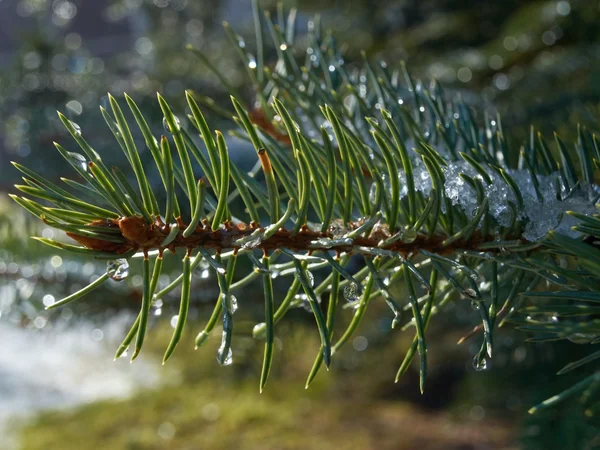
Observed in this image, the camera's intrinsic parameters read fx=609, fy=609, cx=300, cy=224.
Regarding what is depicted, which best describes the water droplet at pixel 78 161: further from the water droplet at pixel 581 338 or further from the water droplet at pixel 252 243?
the water droplet at pixel 581 338

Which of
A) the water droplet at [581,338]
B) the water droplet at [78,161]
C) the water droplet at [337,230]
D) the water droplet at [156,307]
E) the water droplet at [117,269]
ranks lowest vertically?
the water droplet at [581,338]

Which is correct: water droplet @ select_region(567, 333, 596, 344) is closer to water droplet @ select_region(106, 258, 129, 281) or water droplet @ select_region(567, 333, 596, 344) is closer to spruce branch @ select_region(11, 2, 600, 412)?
spruce branch @ select_region(11, 2, 600, 412)

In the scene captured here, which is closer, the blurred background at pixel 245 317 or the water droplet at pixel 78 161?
the water droplet at pixel 78 161

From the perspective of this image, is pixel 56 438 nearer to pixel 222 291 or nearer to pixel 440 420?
pixel 440 420

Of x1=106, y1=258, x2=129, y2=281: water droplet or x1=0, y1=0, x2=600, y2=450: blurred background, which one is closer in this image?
x1=106, y1=258, x2=129, y2=281: water droplet

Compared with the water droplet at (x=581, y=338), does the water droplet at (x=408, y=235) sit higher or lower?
higher

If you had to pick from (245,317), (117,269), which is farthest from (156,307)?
(245,317)

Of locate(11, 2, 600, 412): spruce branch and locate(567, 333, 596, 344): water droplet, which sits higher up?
locate(11, 2, 600, 412): spruce branch

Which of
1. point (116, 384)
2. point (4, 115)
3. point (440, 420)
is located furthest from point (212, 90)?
point (116, 384)

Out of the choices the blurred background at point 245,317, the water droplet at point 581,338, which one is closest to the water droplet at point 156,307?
the blurred background at point 245,317

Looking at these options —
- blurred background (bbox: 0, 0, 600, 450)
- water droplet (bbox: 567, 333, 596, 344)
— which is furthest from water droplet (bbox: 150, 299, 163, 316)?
water droplet (bbox: 567, 333, 596, 344)
